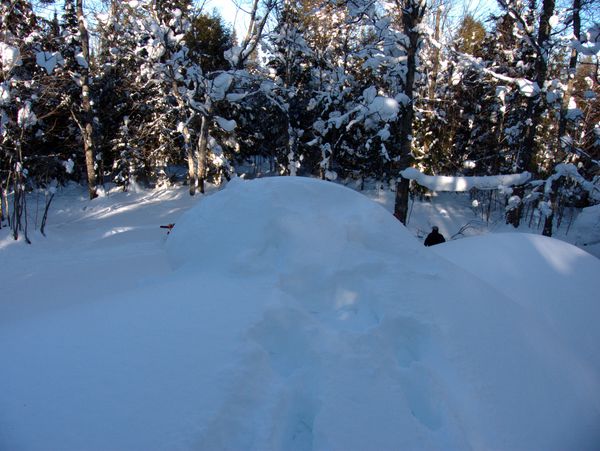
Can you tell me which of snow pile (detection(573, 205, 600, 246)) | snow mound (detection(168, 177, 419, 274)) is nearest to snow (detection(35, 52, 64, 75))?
snow mound (detection(168, 177, 419, 274))

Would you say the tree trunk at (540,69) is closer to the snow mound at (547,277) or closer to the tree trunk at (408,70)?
the tree trunk at (408,70)

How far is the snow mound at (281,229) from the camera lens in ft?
11.6

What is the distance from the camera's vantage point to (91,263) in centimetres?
509

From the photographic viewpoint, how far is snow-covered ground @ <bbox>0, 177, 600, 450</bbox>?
2094 millimetres

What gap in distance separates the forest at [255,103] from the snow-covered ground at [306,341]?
25.7ft

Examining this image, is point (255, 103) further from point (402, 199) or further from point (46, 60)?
point (402, 199)

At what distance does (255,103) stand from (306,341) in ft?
54.3

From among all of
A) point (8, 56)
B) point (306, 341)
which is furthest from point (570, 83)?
point (8, 56)

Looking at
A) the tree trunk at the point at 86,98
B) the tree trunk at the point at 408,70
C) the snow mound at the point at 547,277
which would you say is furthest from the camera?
the tree trunk at the point at 86,98

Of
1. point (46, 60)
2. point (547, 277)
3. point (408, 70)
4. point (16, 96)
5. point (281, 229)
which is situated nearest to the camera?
point (281, 229)

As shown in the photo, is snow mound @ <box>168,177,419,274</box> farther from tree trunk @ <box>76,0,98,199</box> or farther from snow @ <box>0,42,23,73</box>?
tree trunk @ <box>76,0,98,199</box>

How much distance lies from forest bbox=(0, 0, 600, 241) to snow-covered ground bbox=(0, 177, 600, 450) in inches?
308

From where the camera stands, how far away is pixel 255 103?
17.7 metres

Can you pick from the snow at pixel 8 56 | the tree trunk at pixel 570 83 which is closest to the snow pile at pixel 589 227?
the tree trunk at pixel 570 83
